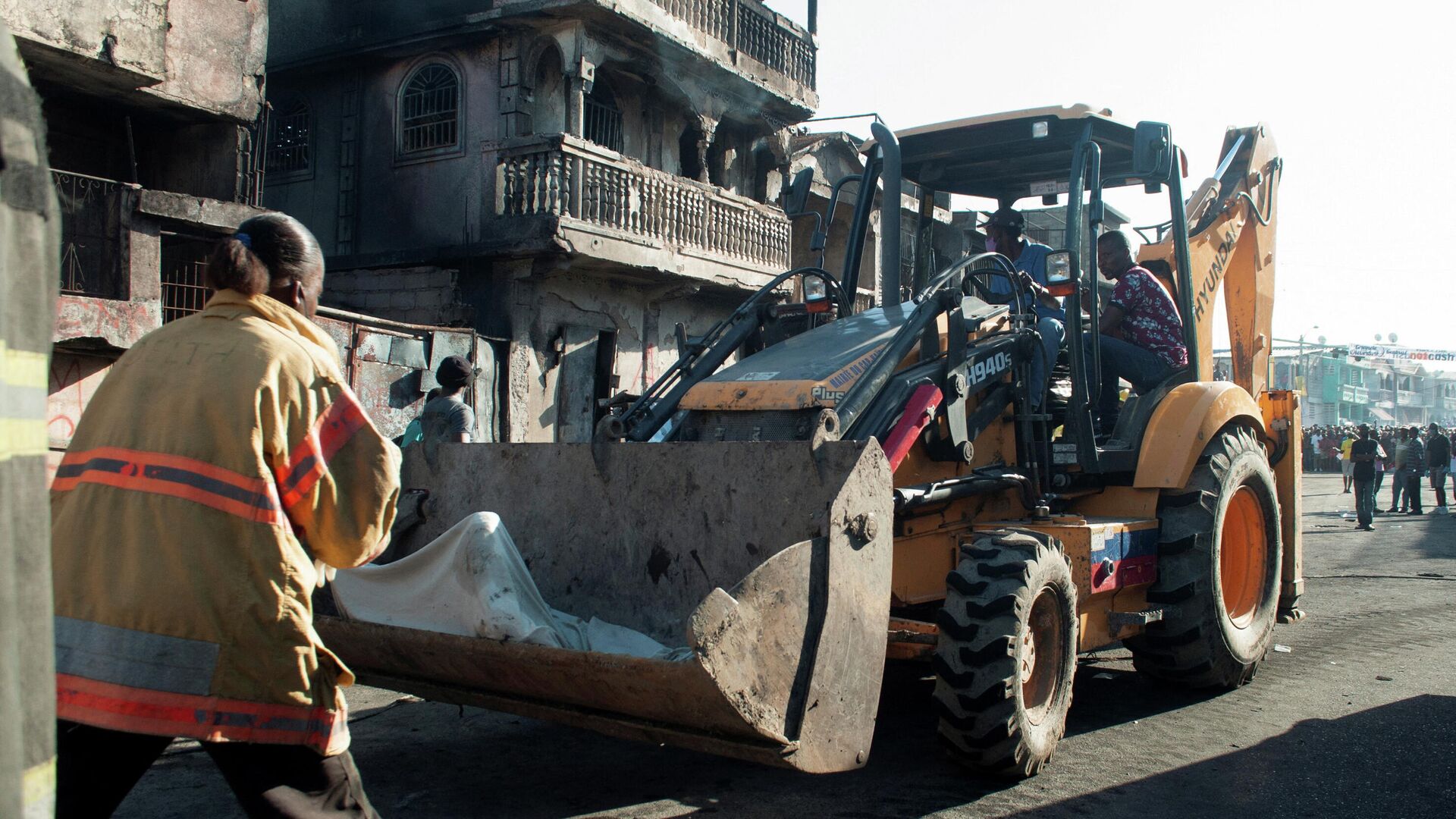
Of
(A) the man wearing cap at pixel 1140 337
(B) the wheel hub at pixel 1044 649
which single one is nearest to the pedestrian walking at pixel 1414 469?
(A) the man wearing cap at pixel 1140 337

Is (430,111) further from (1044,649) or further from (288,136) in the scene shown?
(1044,649)

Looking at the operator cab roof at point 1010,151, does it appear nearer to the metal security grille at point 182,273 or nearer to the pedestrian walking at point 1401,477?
the metal security grille at point 182,273

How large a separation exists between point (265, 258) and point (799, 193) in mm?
4108

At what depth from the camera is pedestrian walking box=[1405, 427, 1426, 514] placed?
75.8 feet

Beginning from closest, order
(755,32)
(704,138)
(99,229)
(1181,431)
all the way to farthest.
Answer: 1. (1181,431)
2. (99,229)
3. (704,138)
4. (755,32)

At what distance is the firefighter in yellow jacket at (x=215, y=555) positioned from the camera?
2209 millimetres

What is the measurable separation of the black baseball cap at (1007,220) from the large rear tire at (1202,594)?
5.46 feet

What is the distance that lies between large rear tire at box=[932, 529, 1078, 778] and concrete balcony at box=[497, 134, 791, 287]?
9.29 m

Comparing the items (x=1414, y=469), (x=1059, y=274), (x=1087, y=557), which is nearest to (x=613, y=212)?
(x=1059, y=274)

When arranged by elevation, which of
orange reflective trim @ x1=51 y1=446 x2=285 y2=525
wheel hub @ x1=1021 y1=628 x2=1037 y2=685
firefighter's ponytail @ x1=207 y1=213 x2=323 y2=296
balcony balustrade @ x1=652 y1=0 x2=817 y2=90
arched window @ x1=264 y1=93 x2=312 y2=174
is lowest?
wheel hub @ x1=1021 y1=628 x2=1037 y2=685

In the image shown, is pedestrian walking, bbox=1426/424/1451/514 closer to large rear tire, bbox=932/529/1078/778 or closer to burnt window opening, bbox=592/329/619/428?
burnt window opening, bbox=592/329/619/428

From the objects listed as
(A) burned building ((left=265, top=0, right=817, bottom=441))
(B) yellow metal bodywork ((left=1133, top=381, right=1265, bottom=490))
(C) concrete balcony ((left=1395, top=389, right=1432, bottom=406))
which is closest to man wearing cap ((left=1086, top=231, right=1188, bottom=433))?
(B) yellow metal bodywork ((left=1133, top=381, right=1265, bottom=490))

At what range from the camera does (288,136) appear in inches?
687

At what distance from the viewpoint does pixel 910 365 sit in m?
5.22
